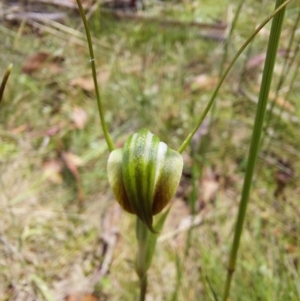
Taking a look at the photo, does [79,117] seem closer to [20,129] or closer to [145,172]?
[20,129]

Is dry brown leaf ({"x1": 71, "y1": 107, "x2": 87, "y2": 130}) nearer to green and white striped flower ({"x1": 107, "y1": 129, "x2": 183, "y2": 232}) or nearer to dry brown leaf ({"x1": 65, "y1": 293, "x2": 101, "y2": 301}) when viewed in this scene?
dry brown leaf ({"x1": 65, "y1": 293, "x2": 101, "y2": 301})

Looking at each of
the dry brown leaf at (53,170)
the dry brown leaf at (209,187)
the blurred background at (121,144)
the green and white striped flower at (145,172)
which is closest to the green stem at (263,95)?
the green and white striped flower at (145,172)

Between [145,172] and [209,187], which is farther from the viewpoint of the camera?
[209,187]

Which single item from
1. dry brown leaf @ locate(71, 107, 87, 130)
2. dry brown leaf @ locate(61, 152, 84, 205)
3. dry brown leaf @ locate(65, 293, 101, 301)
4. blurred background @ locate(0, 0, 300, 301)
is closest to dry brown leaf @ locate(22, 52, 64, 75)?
blurred background @ locate(0, 0, 300, 301)

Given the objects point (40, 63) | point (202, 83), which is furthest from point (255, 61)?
point (40, 63)

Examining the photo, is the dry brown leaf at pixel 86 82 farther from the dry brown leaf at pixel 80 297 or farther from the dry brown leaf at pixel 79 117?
the dry brown leaf at pixel 80 297
